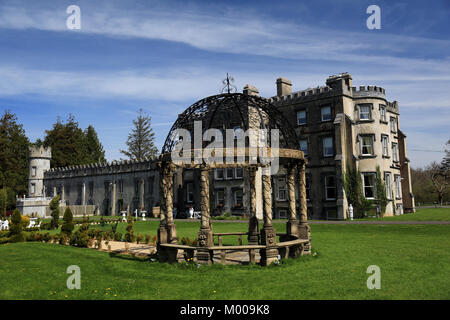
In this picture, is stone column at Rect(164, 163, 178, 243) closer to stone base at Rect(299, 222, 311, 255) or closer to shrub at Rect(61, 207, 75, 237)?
stone base at Rect(299, 222, 311, 255)

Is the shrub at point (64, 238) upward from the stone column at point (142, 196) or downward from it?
downward

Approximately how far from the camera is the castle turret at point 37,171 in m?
58.7

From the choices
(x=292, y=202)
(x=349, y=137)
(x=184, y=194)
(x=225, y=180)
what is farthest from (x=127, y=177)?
(x=292, y=202)

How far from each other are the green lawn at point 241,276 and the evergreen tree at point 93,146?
65.8m

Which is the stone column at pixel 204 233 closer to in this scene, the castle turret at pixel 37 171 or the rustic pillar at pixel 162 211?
the rustic pillar at pixel 162 211

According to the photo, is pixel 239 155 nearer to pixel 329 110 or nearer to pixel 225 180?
pixel 329 110

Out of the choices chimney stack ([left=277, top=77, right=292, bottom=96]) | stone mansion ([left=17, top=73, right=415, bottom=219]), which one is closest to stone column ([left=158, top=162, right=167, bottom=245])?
stone mansion ([left=17, top=73, right=415, bottom=219])

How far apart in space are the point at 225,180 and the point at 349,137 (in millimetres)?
14505

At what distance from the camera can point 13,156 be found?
64.2 m

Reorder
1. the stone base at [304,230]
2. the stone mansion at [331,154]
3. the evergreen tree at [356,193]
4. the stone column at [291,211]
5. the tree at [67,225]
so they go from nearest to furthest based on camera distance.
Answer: the stone base at [304,230], the stone column at [291,211], the tree at [67,225], the evergreen tree at [356,193], the stone mansion at [331,154]

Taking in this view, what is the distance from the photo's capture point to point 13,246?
1622cm

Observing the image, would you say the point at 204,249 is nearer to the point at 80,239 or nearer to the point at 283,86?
the point at 80,239

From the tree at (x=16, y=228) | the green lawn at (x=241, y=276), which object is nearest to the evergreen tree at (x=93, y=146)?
the tree at (x=16, y=228)

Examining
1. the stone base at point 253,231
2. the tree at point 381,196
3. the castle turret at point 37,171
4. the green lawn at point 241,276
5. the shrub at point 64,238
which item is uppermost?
the castle turret at point 37,171
